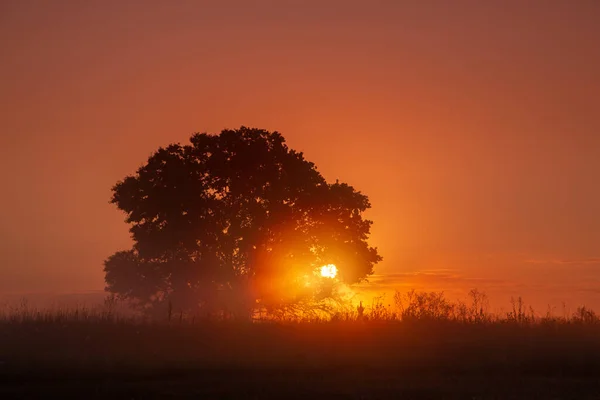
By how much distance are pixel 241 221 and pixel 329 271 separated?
6.92 m

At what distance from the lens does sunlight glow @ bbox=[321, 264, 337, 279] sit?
42.9m

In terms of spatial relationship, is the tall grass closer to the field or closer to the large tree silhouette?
the field

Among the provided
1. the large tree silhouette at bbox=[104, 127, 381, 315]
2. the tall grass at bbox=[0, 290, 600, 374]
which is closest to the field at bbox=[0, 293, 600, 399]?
the tall grass at bbox=[0, 290, 600, 374]

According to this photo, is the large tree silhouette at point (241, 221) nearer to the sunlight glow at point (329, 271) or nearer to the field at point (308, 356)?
the sunlight glow at point (329, 271)

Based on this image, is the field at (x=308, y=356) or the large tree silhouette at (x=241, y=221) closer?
the field at (x=308, y=356)

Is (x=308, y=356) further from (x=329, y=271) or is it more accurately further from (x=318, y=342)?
(x=329, y=271)

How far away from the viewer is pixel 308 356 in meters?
21.5

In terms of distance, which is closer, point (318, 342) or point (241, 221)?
point (318, 342)

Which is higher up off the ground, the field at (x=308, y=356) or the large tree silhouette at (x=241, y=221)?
the large tree silhouette at (x=241, y=221)

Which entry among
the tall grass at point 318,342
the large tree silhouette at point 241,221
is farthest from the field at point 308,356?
the large tree silhouette at point 241,221

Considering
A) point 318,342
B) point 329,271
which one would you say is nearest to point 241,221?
point 329,271

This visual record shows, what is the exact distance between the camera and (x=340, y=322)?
93.9 feet

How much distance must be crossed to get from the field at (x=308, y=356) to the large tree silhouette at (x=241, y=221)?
11.6 metres

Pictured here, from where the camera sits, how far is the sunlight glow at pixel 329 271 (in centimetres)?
4288
